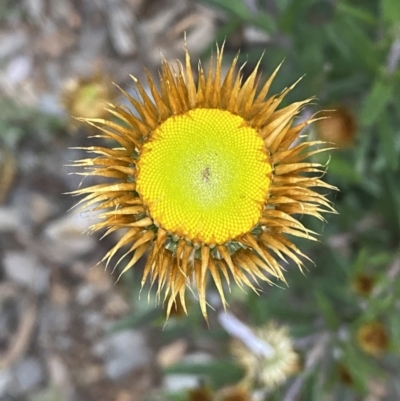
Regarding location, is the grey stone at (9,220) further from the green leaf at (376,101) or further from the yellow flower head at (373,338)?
the green leaf at (376,101)

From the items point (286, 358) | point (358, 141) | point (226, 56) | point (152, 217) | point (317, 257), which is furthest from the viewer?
point (226, 56)

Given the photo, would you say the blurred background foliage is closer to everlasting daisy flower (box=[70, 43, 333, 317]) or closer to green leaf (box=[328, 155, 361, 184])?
green leaf (box=[328, 155, 361, 184])

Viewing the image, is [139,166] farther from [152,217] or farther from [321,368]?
[321,368]

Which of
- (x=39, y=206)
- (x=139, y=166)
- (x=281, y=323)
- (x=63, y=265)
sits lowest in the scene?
(x=63, y=265)

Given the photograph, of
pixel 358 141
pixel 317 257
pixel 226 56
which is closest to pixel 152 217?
pixel 358 141

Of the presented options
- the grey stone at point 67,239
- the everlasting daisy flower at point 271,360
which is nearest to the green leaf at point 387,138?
the everlasting daisy flower at point 271,360

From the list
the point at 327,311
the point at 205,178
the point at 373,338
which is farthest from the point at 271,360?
the point at 205,178
